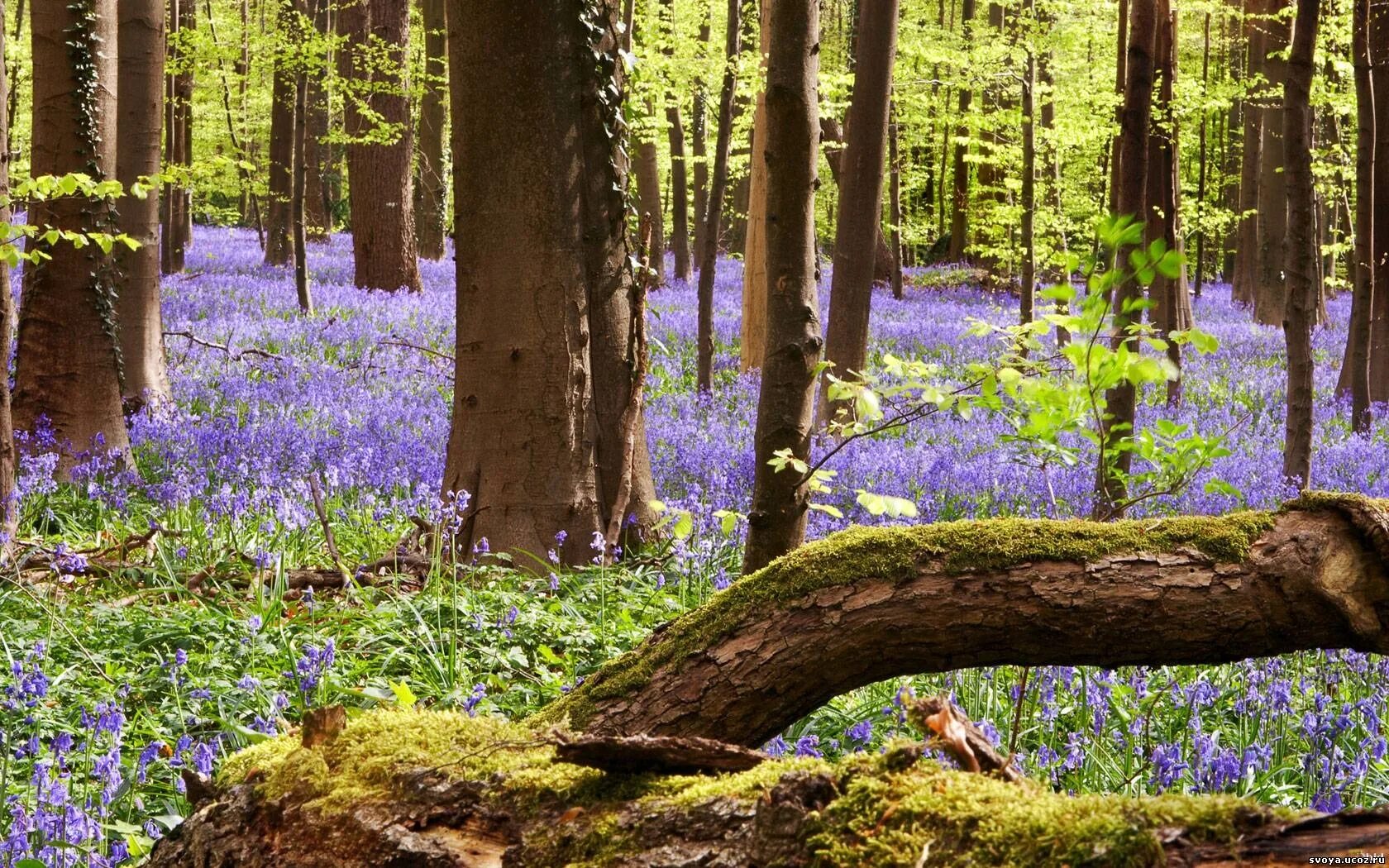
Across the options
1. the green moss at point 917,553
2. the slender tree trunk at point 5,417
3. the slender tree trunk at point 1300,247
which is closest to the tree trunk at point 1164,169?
the slender tree trunk at point 1300,247

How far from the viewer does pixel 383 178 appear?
17422mm

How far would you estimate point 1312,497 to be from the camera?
6.92ft

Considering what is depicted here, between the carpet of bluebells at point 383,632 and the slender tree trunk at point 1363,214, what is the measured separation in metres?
0.81

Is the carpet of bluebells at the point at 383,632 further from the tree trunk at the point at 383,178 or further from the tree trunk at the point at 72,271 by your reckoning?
the tree trunk at the point at 383,178

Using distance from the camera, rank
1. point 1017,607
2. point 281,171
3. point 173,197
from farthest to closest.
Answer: point 173,197
point 281,171
point 1017,607

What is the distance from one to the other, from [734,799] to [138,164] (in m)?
8.35

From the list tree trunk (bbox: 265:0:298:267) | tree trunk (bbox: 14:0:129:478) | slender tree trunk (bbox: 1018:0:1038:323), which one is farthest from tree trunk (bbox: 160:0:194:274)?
slender tree trunk (bbox: 1018:0:1038:323)

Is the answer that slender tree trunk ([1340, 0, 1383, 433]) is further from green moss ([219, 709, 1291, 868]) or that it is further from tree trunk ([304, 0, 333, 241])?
tree trunk ([304, 0, 333, 241])

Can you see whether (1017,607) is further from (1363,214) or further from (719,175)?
(1363,214)

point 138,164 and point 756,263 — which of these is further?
point 756,263

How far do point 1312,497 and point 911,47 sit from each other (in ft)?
44.1

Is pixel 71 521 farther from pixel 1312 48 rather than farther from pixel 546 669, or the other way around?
pixel 1312 48

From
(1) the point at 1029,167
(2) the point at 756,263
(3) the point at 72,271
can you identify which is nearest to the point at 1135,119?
(3) the point at 72,271

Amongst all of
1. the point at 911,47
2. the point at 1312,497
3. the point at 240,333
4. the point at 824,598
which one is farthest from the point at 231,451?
the point at 911,47
